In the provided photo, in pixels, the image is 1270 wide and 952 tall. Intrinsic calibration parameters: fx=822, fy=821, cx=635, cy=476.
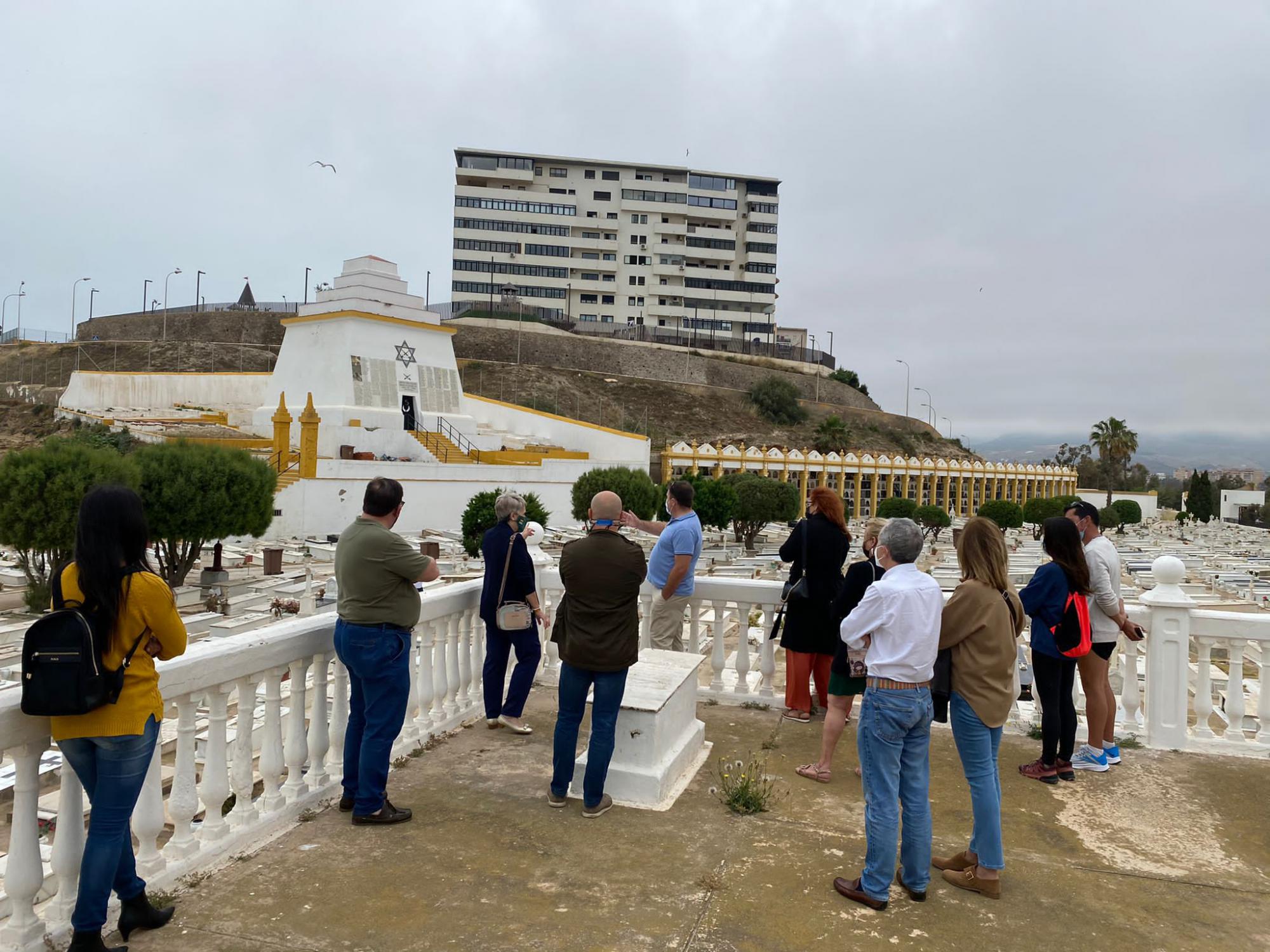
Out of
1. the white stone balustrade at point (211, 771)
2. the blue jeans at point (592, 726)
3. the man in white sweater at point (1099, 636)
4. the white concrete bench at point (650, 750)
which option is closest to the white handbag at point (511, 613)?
the white stone balustrade at point (211, 771)

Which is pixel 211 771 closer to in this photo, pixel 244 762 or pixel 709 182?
pixel 244 762

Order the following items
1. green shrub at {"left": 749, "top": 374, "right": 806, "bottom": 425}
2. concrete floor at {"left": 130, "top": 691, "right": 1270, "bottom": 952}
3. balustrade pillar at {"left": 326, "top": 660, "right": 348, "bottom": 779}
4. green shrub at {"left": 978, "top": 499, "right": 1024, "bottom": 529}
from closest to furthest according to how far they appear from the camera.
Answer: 1. concrete floor at {"left": 130, "top": 691, "right": 1270, "bottom": 952}
2. balustrade pillar at {"left": 326, "top": 660, "right": 348, "bottom": 779}
3. green shrub at {"left": 978, "top": 499, "right": 1024, "bottom": 529}
4. green shrub at {"left": 749, "top": 374, "right": 806, "bottom": 425}

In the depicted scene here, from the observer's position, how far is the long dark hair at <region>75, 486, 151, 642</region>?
95.2 inches

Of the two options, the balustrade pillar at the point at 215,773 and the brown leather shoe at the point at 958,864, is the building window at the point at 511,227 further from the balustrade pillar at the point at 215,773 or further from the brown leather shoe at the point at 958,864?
the brown leather shoe at the point at 958,864

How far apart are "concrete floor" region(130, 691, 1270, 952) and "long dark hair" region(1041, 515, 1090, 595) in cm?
112

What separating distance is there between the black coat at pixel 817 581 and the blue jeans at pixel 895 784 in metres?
1.80

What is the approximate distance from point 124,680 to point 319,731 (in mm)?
1556

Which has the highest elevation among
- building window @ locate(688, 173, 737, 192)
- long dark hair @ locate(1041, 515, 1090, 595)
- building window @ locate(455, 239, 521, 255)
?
building window @ locate(688, 173, 737, 192)

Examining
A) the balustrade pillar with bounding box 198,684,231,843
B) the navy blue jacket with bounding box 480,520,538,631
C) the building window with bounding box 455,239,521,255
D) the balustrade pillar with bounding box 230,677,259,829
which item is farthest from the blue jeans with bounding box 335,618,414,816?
the building window with bounding box 455,239,521,255

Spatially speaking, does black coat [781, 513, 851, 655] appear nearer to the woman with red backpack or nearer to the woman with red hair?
the woman with red hair

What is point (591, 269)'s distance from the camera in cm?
7044

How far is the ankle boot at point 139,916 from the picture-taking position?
2.72m

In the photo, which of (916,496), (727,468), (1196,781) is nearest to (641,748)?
(1196,781)

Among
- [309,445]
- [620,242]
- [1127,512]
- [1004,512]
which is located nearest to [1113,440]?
[1127,512]
